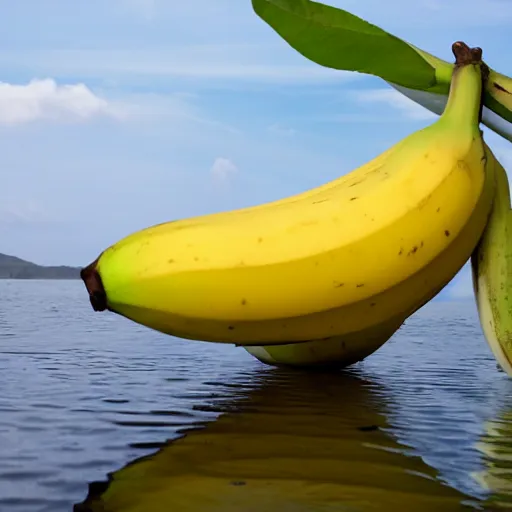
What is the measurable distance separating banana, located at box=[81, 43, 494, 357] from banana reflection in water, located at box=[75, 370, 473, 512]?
0.61 ft

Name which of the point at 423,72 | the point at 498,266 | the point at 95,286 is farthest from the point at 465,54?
the point at 95,286

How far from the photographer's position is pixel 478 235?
1.71 metres

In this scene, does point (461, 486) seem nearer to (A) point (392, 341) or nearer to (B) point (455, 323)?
(A) point (392, 341)

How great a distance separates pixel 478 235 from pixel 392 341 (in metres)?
1.31

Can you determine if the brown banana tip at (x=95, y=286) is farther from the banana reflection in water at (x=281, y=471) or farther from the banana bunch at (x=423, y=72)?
the banana bunch at (x=423, y=72)

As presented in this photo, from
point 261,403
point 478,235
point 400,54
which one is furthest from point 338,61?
point 261,403

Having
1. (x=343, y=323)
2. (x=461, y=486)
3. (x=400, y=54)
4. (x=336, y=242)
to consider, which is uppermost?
(x=400, y=54)

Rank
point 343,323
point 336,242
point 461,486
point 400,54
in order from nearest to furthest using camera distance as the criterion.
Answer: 1. point 461,486
2. point 336,242
3. point 343,323
4. point 400,54

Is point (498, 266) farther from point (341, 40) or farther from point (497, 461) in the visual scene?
point (497, 461)

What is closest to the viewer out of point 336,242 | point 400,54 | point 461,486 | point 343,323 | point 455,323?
point 461,486

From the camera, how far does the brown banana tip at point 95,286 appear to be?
153cm

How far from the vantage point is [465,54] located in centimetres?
182

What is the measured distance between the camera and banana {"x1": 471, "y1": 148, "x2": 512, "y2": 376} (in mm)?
1752

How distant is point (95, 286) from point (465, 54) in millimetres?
972
